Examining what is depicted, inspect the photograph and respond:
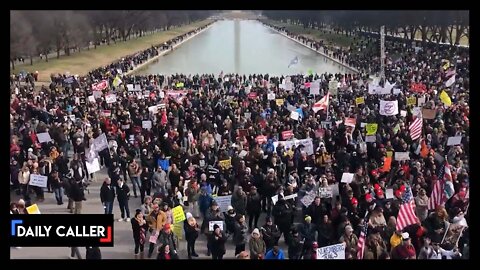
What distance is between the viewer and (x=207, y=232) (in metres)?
11.4

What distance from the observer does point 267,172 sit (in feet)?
48.2

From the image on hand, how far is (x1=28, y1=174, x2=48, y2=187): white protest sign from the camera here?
47.7 ft

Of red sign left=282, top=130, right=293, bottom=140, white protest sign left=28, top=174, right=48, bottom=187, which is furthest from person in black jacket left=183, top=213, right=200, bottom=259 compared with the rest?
red sign left=282, top=130, right=293, bottom=140

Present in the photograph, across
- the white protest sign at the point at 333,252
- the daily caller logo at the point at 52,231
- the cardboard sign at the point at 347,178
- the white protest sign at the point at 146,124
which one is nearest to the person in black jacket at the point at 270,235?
the white protest sign at the point at 333,252

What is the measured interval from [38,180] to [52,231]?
759cm

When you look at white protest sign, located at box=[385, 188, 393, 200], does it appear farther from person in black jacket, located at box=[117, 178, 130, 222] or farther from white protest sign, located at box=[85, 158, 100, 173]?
white protest sign, located at box=[85, 158, 100, 173]

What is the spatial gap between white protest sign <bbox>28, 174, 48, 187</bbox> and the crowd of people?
0.78ft

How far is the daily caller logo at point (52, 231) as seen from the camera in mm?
7477

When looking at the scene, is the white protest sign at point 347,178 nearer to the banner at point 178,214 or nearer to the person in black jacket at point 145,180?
the banner at point 178,214

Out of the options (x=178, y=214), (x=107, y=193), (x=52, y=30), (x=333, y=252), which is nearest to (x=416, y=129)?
(x=333, y=252)

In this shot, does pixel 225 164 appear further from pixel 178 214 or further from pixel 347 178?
pixel 178 214

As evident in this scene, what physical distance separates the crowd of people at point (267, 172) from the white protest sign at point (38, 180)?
237mm

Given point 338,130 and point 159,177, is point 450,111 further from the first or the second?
point 159,177

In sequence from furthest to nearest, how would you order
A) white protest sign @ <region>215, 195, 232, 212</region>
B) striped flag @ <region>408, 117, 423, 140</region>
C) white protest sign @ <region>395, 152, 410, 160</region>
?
striped flag @ <region>408, 117, 423, 140</region>, white protest sign @ <region>395, 152, 410, 160</region>, white protest sign @ <region>215, 195, 232, 212</region>
